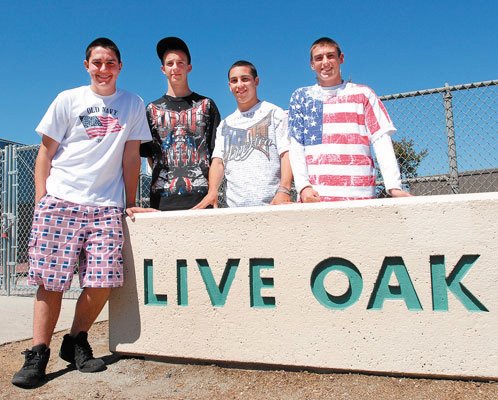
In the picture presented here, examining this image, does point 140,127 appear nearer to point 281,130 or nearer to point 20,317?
point 281,130

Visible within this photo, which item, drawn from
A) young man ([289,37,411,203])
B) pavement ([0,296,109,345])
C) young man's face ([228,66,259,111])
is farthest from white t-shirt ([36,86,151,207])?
pavement ([0,296,109,345])

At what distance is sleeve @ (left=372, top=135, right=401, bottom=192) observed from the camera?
113 inches

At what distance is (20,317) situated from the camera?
202 inches

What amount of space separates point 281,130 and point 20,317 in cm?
354

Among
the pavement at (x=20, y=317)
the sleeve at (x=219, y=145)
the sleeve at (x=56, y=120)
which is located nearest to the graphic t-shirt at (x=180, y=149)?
the sleeve at (x=219, y=145)

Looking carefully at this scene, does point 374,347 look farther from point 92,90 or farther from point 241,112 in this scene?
point 92,90

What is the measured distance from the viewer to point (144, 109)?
10.9ft

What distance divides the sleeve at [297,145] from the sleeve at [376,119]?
15.2 inches

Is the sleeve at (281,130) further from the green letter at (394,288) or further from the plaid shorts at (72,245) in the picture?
the plaid shorts at (72,245)

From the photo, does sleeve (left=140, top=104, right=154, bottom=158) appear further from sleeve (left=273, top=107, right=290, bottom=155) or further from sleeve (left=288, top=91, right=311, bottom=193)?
sleeve (left=288, top=91, right=311, bottom=193)

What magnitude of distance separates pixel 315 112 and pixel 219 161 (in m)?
0.71

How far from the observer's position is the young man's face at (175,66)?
3484 mm

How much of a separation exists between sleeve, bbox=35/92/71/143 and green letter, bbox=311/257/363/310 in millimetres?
1698

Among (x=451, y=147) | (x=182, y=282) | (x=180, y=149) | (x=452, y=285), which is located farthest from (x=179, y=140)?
(x=451, y=147)
